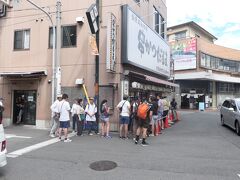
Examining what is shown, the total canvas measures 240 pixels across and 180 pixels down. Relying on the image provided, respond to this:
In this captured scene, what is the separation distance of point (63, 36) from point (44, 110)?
415cm

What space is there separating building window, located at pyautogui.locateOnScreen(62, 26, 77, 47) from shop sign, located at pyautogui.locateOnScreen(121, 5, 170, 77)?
2836 mm

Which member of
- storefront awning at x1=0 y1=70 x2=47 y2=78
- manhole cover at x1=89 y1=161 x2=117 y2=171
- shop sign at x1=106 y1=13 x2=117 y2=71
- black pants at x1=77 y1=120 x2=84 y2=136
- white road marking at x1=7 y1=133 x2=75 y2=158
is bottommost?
manhole cover at x1=89 y1=161 x2=117 y2=171

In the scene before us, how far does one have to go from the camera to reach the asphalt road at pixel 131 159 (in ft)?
21.4

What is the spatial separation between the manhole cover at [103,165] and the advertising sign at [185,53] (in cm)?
3039

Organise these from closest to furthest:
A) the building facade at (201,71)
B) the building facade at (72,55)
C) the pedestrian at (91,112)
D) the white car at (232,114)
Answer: the pedestrian at (91,112)
the white car at (232,114)
the building facade at (72,55)
the building facade at (201,71)

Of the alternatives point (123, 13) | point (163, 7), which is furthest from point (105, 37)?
point (163, 7)

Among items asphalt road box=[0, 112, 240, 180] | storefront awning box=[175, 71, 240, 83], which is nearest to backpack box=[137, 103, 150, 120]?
asphalt road box=[0, 112, 240, 180]

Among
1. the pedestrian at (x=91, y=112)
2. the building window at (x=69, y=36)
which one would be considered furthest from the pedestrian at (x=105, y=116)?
the building window at (x=69, y=36)

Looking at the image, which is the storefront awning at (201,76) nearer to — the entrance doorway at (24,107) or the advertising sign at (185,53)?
the advertising sign at (185,53)

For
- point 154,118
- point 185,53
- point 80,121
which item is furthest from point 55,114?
point 185,53

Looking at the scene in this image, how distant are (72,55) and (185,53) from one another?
82.3 feet

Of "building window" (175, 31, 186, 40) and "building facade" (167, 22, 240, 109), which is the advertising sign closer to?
"building facade" (167, 22, 240, 109)

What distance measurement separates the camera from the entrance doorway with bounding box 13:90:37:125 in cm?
1564

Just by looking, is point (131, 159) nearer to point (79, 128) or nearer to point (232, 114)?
point (79, 128)
